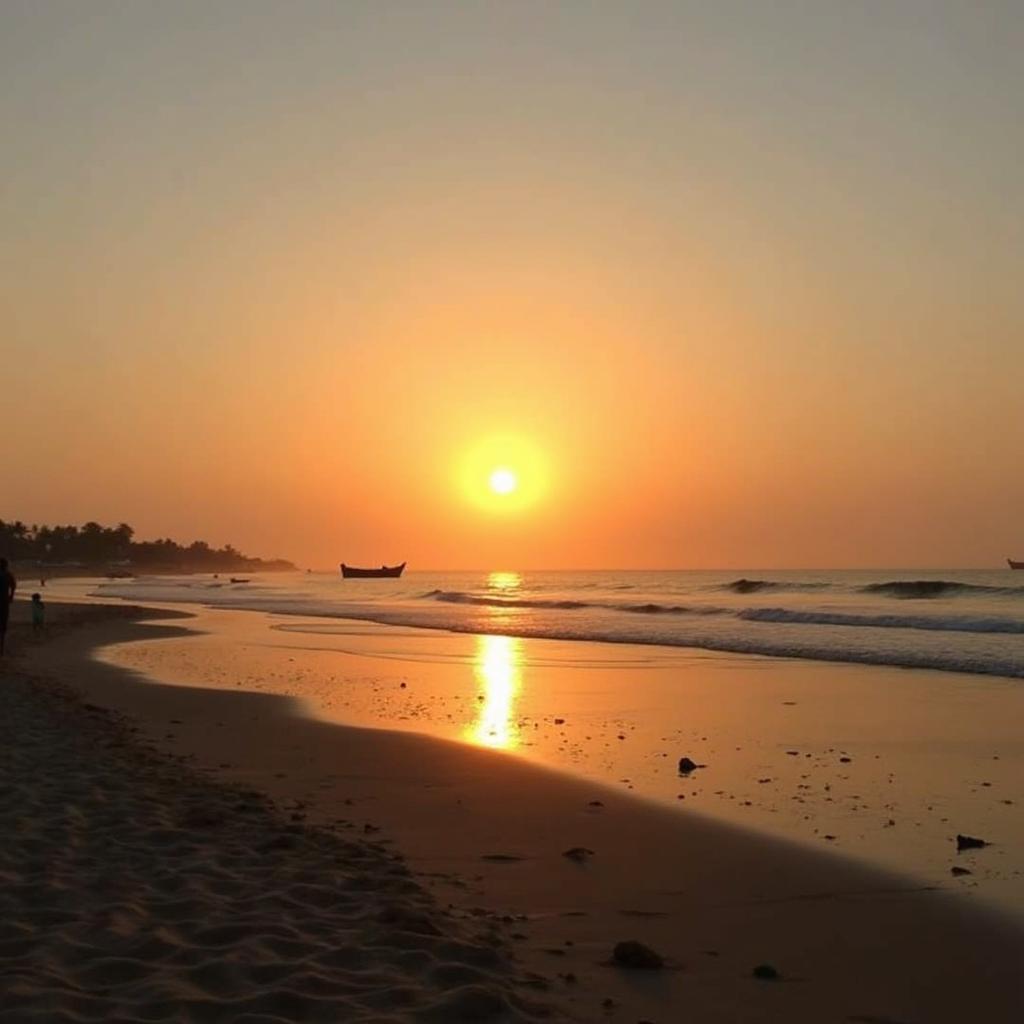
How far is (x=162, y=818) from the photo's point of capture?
8.37 meters

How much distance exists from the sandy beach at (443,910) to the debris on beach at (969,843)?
1036 mm

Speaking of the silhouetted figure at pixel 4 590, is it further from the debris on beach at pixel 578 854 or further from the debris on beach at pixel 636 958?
the debris on beach at pixel 636 958

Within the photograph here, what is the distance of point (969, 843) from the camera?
8.02 m

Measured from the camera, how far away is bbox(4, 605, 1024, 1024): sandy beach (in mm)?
5031

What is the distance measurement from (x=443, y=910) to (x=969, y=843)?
14.3 ft

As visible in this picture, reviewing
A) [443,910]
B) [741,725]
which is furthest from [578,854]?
[741,725]

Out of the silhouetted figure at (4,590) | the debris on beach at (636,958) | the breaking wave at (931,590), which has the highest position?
the breaking wave at (931,590)

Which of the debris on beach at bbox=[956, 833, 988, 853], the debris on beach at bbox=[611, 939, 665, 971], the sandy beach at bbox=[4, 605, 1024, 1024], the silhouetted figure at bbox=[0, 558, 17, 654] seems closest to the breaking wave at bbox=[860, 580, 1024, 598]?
the silhouetted figure at bbox=[0, 558, 17, 654]

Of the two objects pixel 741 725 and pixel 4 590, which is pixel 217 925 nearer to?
pixel 741 725

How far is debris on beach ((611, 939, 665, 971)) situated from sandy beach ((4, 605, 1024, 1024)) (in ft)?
0.26

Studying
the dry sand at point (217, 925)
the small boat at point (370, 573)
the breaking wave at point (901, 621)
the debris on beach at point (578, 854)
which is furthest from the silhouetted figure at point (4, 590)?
the small boat at point (370, 573)

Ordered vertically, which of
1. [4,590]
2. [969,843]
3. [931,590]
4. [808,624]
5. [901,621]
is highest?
[931,590]

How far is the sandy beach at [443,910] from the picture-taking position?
5.03 m

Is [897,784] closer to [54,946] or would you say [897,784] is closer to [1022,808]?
[1022,808]
